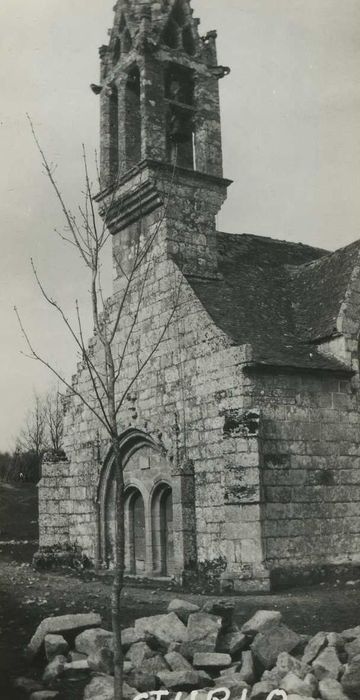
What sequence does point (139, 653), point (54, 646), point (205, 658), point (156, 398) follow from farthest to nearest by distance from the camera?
point (156, 398)
point (54, 646)
point (139, 653)
point (205, 658)

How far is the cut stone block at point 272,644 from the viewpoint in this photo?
23.2ft

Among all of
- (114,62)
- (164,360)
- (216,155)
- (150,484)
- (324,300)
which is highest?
(114,62)

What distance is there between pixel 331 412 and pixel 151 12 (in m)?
10.0

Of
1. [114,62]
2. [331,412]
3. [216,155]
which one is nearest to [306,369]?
[331,412]

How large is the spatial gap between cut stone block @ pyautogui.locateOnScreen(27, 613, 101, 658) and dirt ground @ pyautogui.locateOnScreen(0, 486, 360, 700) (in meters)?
0.19

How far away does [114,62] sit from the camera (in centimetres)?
1688

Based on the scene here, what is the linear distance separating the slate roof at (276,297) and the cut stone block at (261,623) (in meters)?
4.81

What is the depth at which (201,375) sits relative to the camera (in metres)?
12.9

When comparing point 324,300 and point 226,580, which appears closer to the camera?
point 226,580

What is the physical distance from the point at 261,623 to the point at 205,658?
2.58ft

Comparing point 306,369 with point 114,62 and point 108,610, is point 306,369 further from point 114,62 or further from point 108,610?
point 114,62

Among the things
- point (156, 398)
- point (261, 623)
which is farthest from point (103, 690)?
point (156, 398)

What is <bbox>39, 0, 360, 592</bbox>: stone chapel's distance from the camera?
1177 centimetres

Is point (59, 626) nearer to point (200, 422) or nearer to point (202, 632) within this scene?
point (202, 632)
